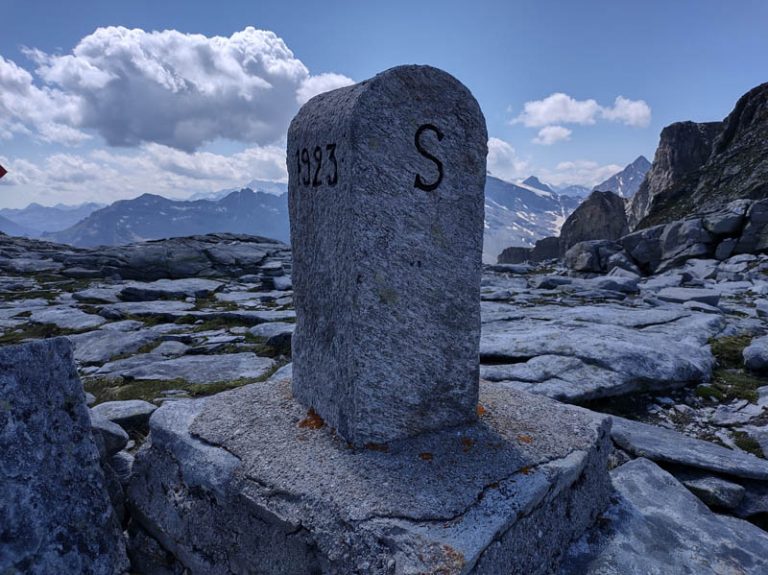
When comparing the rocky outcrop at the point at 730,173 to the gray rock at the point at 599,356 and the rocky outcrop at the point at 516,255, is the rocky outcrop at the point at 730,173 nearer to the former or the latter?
the rocky outcrop at the point at 516,255

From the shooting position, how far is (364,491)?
2.78m

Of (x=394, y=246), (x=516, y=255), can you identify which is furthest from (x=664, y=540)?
(x=516, y=255)

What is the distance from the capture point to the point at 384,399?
3330 millimetres

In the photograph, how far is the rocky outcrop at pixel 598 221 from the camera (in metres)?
51.5

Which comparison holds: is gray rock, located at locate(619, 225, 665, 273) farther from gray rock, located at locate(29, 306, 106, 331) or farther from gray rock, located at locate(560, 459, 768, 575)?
gray rock, located at locate(29, 306, 106, 331)

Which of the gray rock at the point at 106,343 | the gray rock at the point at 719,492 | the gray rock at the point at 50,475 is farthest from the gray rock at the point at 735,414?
the gray rock at the point at 106,343

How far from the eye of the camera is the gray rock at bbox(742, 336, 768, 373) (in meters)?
6.84

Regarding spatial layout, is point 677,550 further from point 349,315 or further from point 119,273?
point 119,273

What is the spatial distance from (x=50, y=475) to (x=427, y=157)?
3.41 m

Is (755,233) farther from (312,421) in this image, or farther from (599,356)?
(312,421)

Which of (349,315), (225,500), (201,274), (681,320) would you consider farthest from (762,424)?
(201,274)

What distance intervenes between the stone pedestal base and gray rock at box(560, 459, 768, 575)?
16 centimetres

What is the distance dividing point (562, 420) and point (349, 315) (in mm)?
2173

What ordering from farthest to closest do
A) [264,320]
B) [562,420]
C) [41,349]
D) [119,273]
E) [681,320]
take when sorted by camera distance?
[119,273]
[264,320]
[681,320]
[562,420]
[41,349]
